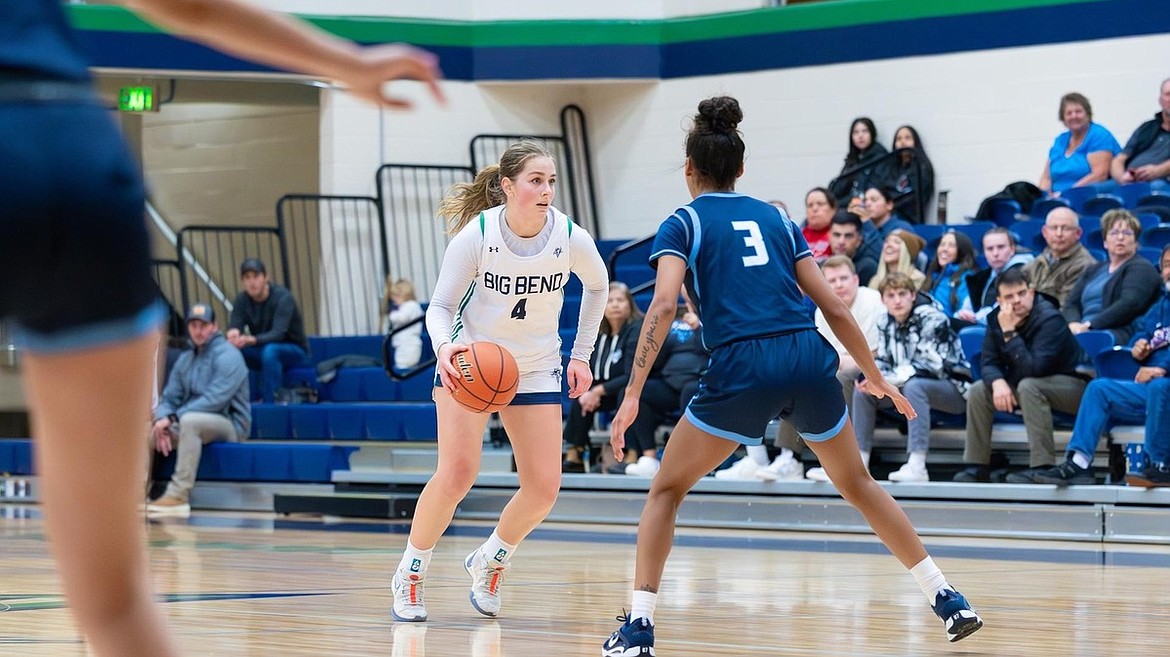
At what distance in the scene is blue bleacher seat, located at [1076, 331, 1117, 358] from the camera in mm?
9352

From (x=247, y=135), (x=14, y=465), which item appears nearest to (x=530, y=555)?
(x=14, y=465)

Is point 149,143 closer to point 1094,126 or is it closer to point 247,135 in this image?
point 247,135

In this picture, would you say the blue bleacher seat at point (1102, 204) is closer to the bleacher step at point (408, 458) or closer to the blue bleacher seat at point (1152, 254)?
the blue bleacher seat at point (1152, 254)

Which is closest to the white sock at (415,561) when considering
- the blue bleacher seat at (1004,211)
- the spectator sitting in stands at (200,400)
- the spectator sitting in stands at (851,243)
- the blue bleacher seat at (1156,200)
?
the spectator sitting in stands at (851,243)

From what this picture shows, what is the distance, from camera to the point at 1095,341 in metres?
9.46

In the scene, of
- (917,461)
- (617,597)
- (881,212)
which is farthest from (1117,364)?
(617,597)

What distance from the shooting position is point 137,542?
177 cm

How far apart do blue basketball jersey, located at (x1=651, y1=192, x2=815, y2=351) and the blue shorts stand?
6 cm

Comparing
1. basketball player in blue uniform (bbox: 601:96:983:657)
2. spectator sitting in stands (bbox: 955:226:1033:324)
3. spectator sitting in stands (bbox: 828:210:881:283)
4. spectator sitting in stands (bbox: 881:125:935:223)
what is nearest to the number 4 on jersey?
basketball player in blue uniform (bbox: 601:96:983:657)

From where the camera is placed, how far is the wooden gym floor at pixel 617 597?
468 cm

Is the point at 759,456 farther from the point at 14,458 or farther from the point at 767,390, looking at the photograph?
the point at 14,458

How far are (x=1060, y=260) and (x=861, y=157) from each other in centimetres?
337

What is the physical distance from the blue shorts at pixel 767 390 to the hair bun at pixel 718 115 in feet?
2.03

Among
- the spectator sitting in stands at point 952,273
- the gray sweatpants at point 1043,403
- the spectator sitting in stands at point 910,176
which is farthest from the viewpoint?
the spectator sitting in stands at point 910,176
